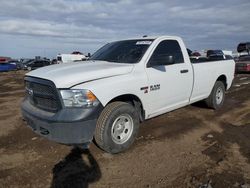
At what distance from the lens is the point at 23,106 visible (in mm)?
5141

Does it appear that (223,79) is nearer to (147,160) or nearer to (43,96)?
(147,160)

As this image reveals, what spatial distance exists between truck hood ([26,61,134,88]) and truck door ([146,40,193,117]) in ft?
1.96

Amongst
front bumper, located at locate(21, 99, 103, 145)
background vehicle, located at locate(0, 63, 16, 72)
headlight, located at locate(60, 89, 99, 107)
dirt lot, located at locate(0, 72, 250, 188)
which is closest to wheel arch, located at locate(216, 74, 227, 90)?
dirt lot, located at locate(0, 72, 250, 188)

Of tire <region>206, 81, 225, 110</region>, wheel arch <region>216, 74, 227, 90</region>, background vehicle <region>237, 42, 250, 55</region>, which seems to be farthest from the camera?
background vehicle <region>237, 42, 250, 55</region>

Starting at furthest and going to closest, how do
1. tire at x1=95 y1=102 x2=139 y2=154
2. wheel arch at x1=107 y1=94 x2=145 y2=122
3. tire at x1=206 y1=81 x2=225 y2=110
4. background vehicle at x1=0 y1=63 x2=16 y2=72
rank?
background vehicle at x1=0 y1=63 x2=16 y2=72, tire at x1=206 y1=81 x2=225 y2=110, wheel arch at x1=107 y1=94 x2=145 y2=122, tire at x1=95 y1=102 x2=139 y2=154

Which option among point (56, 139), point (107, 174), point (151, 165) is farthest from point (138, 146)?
point (56, 139)

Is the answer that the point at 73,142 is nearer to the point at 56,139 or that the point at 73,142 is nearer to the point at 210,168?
the point at 56,139

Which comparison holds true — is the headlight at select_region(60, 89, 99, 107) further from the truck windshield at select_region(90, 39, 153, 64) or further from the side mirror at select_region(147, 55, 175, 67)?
the side mirror at select_region(147, 55, 175, 67)

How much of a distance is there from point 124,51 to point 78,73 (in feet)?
5.28

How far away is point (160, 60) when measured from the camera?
5.57 metres

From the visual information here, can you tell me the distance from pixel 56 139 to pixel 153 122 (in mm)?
2953

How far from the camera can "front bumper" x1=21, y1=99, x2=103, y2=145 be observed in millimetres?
4148

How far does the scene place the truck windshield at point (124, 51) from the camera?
551 centimetres

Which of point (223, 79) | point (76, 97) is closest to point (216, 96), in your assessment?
point (223, 79)
